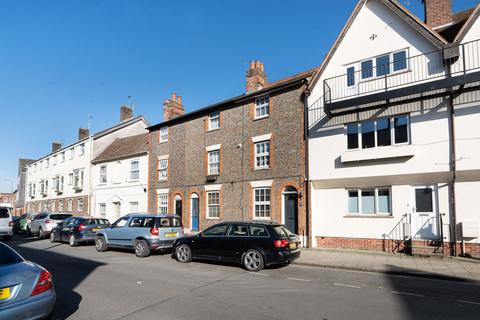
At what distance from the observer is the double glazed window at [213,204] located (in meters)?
19.1

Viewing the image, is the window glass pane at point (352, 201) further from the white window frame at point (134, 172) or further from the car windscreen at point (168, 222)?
the white window frame at point (134, 172)

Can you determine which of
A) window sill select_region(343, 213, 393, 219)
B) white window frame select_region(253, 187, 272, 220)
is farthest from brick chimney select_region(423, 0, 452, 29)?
white window frame select_region(253, 187, 272, 220)

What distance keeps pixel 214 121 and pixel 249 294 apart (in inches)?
565

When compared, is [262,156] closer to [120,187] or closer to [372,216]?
[372,216]

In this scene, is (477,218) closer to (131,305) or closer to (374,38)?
(374,38)

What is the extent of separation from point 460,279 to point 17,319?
10018 mm

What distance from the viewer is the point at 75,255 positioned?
13.3m

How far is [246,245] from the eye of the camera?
10.1 m

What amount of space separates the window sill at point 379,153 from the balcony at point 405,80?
5.97ft

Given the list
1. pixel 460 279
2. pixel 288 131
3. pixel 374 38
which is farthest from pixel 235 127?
pixel 460 279

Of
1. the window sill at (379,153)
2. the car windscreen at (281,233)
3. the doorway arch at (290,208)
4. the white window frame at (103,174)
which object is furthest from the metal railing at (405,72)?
the white window frame at (103,174)

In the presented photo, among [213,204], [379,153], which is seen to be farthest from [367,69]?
[213,204]

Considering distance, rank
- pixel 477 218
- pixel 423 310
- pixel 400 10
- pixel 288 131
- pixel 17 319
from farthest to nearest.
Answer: pixel 288 131, pixel 400 10, pixel 477 218, pixel 423 310, pixel 17 319

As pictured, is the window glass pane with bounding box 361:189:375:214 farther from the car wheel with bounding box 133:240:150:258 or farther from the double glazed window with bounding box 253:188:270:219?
the car wheel with bounding box 133:240:150:258
